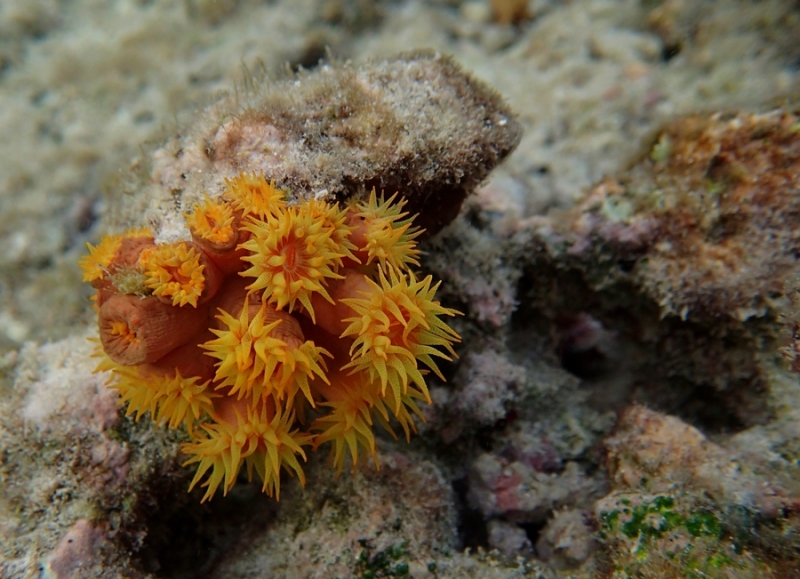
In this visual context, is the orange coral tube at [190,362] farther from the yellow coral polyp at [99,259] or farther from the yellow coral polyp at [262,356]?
the yellow coral polyp at [99,259]

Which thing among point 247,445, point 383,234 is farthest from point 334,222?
point 247,445

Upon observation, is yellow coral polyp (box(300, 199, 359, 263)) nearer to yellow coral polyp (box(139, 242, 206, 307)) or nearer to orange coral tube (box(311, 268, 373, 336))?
orange coral tube (box(311, 268, 373, 336))

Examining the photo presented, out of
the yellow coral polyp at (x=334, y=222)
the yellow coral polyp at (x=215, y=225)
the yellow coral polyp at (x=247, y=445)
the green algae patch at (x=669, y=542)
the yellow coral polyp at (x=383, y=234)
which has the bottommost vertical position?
the green algae patch at (x=669, y=542)

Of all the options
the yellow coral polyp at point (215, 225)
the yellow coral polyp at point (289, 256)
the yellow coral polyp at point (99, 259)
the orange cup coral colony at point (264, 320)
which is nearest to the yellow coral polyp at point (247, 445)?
the orange cup coral colony at point (264, 320)

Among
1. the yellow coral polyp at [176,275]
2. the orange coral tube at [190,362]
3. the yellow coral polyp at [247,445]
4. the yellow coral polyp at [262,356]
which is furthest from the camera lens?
the orange coral tube at [190,362]

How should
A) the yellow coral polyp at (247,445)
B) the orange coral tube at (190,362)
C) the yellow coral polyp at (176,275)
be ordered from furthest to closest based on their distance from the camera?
the orange coral tube at (190,362) → the yellow coral polyp at (247,445) → the yellow coral polyp at (176,275)

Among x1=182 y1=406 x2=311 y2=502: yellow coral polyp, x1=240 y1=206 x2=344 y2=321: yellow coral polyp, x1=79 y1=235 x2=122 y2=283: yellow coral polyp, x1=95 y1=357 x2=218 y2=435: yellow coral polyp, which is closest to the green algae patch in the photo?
x1=182 y1=406 x2=311 y2=502: yellow coral polyp
